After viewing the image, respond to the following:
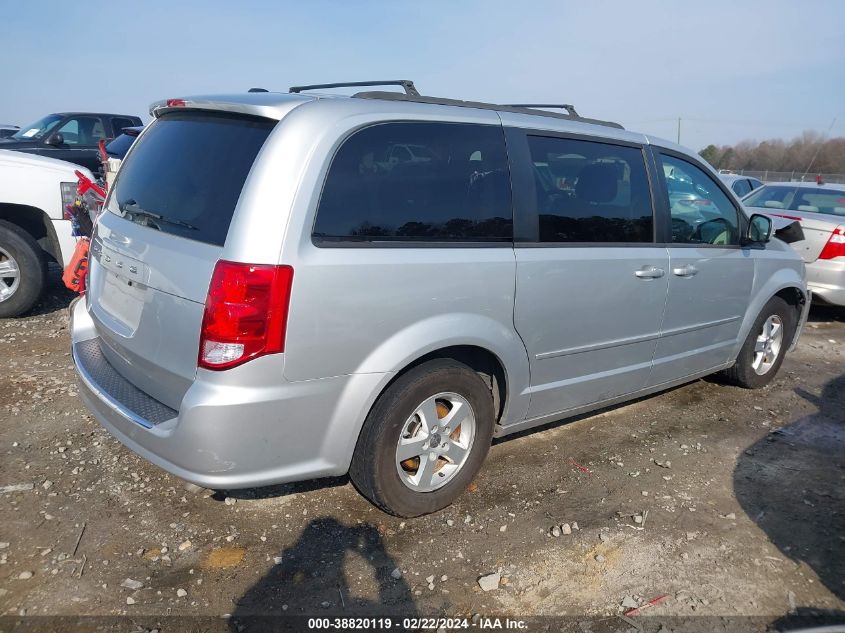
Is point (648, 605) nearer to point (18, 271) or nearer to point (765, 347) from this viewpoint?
point (765, 347)

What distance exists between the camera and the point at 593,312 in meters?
3.43

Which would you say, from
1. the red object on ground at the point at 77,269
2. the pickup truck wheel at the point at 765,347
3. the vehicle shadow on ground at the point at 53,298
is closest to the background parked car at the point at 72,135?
the vehicle shadow on ground at the point at 53,298

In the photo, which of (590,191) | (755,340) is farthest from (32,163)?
(755,340)

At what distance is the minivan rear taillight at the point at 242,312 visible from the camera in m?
2.32

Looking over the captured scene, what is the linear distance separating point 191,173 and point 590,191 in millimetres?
2035

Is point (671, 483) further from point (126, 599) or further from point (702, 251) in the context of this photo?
point (126, 599)

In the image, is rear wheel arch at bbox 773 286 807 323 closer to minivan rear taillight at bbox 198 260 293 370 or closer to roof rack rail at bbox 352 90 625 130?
roof rack rail at bbox 352 90 625 130

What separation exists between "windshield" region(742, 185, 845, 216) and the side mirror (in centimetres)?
387

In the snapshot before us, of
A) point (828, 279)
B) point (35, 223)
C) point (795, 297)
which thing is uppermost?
point (35, 223)

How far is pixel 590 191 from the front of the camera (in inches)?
137

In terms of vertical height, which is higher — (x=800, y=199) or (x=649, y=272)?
(x=800, y=199)

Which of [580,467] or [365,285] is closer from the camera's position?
[365,285]

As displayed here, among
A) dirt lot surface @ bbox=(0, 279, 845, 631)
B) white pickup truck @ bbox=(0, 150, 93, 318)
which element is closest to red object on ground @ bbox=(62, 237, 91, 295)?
white pickup truck @ bbox=(0, 150, 93, 318)

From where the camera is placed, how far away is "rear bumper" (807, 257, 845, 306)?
689 centimetres
